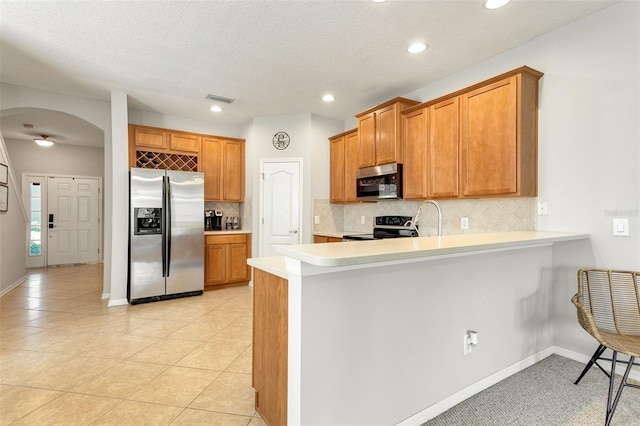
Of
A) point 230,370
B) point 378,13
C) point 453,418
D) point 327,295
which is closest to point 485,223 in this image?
point 453,418

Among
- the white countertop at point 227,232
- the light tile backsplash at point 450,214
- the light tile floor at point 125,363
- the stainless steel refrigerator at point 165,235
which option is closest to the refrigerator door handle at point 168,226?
the stainless steel refrigerator at point 165,235

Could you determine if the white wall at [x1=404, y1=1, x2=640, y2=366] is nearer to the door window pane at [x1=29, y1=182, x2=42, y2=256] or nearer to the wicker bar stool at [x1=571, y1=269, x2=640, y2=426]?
the wicker bar stool at [x1=571, y1=269, x2=640, y2=426]

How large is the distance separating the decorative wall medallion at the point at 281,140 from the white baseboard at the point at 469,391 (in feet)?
13.1

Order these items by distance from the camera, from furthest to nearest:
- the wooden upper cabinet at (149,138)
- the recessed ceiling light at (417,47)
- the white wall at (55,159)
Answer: the white wall at (55,159), the wooden upper cabinet at (149,138), the recessed ceiling light at (417,47)

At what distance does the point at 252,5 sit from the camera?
7.68ft

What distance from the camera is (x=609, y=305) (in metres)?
2.36

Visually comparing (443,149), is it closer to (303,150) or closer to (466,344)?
(466,344)

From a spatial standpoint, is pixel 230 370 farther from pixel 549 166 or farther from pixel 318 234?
pixel 549 166

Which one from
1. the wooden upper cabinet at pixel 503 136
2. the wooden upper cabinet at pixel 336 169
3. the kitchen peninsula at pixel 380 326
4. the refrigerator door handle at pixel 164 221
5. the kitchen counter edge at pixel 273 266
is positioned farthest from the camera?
the wooden upper cabinet at pixel 336 169

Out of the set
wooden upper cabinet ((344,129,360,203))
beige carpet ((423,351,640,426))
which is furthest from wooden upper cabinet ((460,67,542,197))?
wooden upper cabinet ((344,129,360,203))

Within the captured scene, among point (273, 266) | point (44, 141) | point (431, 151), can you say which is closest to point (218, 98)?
point (431, 151)

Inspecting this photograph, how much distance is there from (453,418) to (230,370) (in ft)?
5.11

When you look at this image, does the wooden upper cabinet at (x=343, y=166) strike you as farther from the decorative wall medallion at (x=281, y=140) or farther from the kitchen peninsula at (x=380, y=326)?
the kitchen peninsula at (x=380, y=326)

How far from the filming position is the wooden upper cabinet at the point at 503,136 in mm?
2625
